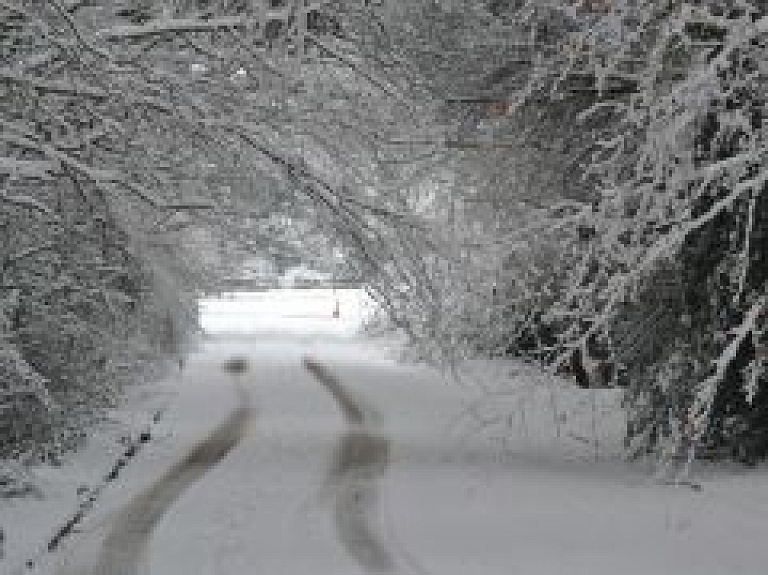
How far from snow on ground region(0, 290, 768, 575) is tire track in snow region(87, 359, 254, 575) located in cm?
9

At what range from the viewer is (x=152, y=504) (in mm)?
A: 13930

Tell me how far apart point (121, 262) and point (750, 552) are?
7.78m

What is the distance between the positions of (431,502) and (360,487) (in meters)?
1.28

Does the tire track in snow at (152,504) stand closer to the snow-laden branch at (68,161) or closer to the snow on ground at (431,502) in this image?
the snow on ground at (431,502)

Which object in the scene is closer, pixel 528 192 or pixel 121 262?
pixel 121 262

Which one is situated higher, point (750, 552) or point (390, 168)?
point (390, 168)

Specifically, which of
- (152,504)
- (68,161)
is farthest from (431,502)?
(68,161)

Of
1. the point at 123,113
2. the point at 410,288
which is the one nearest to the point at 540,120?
the point at 410,288

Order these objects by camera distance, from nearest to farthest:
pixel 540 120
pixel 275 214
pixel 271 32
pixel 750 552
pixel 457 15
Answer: pixel 750 552, pixel 271 32, pixel 275 214, pixel 457 15, pixel 540 120

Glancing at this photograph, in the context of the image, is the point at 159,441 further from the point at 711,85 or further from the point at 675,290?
the point at 711,85

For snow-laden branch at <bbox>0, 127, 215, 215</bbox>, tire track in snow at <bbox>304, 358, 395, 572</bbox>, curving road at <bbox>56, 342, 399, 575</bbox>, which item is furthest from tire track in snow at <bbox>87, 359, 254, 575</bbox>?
snow-laden branch at <bbox>0, 127, 215, 215</bbox>

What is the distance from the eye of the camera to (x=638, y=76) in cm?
1380

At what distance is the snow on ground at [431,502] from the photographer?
11.0 m

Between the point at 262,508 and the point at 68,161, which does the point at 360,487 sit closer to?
the point at 262,508
